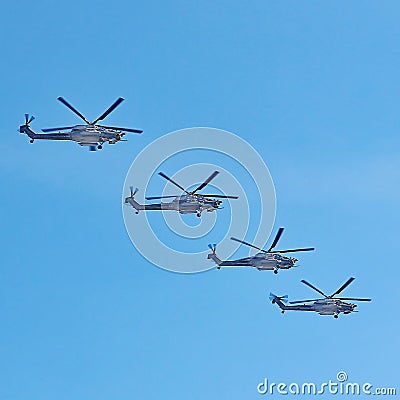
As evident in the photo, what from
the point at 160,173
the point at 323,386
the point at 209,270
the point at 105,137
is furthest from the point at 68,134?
the point at 323,386

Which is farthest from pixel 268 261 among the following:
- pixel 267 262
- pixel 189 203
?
pixel 189 203

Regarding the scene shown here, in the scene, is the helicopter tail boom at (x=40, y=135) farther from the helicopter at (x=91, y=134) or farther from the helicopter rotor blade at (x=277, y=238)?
the helicopter rotor blade at (x=277, y=238)

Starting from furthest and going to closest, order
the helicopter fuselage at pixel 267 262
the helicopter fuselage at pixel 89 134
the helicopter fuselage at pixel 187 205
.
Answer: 1. the helicopter fuselage at pixel 267 262
2. the helicopter fuselage at pixel 187 205
3. the helicopter fuselage at pixel 89 134

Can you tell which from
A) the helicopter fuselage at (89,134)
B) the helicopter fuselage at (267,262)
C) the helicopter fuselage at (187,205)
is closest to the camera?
the helicopter fuselage at (89,134)

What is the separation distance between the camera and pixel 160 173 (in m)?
116

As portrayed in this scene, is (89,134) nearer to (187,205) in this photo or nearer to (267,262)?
(187,205)

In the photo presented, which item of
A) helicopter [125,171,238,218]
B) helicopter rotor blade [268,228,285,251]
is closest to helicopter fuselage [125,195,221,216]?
helicopter [125,171,238,218]

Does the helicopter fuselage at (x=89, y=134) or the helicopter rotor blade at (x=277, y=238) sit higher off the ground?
the helicopter rotor blade at (x=277, y=238)

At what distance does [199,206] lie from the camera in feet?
381

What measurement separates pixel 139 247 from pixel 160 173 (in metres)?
10.3

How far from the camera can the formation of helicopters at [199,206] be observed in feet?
350

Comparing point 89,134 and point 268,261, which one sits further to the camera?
point 268,261

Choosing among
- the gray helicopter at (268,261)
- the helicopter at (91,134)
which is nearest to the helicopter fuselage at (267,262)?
the gray helicopter at (268,261)

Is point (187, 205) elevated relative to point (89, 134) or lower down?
elevated
